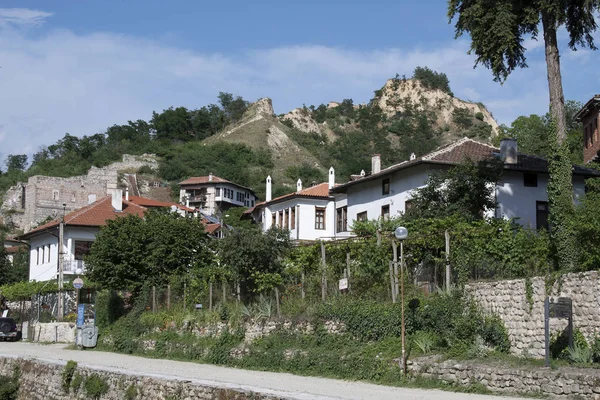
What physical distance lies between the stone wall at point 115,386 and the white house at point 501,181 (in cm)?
1653

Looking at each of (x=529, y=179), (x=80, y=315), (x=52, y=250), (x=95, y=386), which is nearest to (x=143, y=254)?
(x=80, y=315)

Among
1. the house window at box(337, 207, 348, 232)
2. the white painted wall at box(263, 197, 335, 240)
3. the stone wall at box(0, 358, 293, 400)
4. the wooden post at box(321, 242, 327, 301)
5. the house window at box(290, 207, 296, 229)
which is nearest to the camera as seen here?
the stone wall at box(0, 358, 293, 400)

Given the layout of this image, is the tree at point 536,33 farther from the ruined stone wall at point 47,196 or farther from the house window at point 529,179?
the ruined stone wall at point 47,196

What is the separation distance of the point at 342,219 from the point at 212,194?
199ft

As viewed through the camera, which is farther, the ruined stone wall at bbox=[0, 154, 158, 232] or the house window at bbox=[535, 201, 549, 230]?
the ruined stone wall at bbox=[0, 154, 158, 232]

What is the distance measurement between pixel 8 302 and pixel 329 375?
34911mm

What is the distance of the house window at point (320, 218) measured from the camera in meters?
53.5

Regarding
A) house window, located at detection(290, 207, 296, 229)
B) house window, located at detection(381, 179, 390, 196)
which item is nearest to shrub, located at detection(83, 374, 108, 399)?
house window, located at detection(381, 179, 390, 196)

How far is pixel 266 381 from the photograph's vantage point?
19.5 metres

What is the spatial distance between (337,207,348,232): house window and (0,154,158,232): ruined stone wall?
66.5 meters

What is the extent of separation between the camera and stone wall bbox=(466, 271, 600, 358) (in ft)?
58.2

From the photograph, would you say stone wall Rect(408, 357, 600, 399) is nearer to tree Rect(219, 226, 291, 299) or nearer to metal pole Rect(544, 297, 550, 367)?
metal pole Rect(544, 297, 550, 367)

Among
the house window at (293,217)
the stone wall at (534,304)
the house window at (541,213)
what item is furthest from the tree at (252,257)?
the house window at (293,217)

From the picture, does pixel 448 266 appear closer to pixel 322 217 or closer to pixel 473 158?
pixel 473 158
